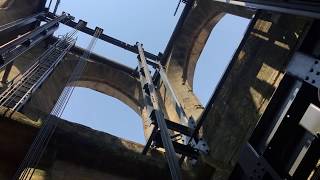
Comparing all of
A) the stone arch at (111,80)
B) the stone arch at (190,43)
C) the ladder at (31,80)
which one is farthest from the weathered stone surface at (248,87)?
the stone arch at (111,80)

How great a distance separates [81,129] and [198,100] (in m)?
4.59

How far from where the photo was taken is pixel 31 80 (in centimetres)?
668

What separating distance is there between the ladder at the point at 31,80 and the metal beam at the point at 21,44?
0.33 m

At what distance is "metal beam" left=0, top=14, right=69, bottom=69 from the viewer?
6160 millimetres

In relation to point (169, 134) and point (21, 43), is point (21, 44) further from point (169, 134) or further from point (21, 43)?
point (169, 134)

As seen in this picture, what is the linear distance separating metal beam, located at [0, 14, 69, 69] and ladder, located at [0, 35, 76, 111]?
Result: 328 mm

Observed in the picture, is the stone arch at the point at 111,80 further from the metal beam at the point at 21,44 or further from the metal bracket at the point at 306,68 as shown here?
the metal bracket at the point at 306,68

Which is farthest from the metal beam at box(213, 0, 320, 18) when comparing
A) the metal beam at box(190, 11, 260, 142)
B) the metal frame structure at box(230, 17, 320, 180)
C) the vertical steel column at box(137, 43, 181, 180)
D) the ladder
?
the ladder

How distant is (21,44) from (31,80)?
1.03m

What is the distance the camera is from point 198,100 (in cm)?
983

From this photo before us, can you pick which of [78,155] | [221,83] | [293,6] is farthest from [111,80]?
[293,6]

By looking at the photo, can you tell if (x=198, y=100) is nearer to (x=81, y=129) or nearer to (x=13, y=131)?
(x=81, y=129)

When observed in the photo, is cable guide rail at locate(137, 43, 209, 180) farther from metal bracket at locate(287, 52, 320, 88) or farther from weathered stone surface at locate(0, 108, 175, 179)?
metal bracket at locate(287, 52, 320, 88)

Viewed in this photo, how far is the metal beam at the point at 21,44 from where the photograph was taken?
6160 millimetres
